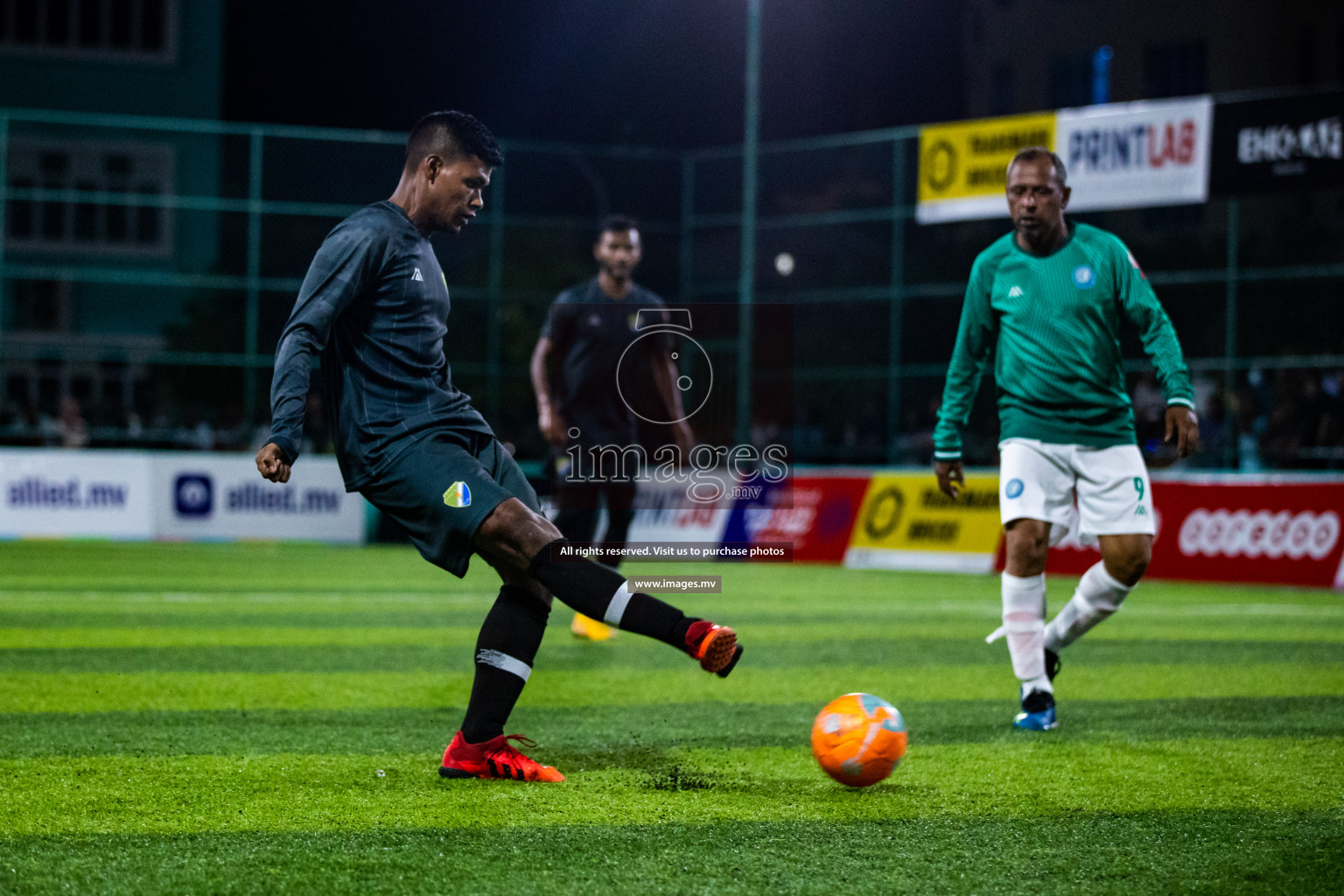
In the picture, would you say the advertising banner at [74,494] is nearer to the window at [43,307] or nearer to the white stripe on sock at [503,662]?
the window at [43,307]

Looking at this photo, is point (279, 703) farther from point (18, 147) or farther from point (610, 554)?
point (18, 147)

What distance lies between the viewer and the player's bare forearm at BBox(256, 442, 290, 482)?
13.4 feet

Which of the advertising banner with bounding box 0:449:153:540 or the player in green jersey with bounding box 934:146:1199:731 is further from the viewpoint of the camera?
the advertising banner with bounding box 0:449:153:540

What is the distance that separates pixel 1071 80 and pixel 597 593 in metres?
44.8

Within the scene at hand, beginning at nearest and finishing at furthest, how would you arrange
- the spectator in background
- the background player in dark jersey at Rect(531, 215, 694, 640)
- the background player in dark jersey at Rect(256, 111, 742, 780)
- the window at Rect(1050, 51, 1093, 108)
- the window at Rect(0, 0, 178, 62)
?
the background player in dark jersey at Rect(256, 111, 742, 780) → the background player in dark jersey at Rect(531, 215, 694, 640) → the spectator in background → the window at Rect(0, 0, 178, 62) → the window at Rect(1050, 51, 1093, 108)

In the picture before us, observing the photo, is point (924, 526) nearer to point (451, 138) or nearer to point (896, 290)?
point (896, 290)

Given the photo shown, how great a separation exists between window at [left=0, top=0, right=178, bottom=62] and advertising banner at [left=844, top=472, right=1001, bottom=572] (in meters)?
27.6

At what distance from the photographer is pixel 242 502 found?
19.2m

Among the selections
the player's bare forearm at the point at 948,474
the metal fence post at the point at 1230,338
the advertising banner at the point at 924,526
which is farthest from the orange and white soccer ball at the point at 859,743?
the metal fence post at the point at 1230,338

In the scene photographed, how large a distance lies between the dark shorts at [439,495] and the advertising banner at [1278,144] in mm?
14041

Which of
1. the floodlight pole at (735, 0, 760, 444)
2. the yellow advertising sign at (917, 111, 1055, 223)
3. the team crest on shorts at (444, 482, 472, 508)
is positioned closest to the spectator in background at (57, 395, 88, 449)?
the floodlight pole at (735, 0, 760, 444)

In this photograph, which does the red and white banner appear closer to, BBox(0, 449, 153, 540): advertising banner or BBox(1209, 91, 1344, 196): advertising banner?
BBox(1209, 91, 1344, 196): advertising banner

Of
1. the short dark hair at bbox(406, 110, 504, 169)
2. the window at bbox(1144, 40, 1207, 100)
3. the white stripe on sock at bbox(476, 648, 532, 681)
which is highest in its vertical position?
the window at bbox(1144, 40, 1207, 100)

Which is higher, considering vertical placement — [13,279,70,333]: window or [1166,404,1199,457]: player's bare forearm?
[13,279,70,333]: window
